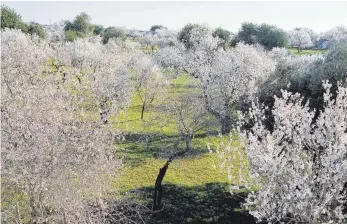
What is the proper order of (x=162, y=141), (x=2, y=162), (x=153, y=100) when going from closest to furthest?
(x=2, y=162) < (x=162, y=141) < (x=153, y=100)

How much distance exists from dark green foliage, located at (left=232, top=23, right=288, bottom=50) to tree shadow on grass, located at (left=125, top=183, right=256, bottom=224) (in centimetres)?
6840

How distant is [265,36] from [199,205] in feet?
244

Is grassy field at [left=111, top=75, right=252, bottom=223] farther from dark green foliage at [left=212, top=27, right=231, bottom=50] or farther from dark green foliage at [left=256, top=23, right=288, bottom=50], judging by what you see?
dark green foliage at [left=212, top=27, right=231, bottom=50]

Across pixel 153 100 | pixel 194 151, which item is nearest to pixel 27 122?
pixel 194 151

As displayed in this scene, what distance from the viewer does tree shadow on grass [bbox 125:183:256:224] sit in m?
21.7

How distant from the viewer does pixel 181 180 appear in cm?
2748

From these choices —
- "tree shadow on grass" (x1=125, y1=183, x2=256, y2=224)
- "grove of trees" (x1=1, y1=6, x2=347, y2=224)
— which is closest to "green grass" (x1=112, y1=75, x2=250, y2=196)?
"tree shadow on grass" (x1=125, y1=183, x2=256, y2=224)

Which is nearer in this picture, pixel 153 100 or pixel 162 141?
pixel 162 141

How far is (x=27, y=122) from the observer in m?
15.6

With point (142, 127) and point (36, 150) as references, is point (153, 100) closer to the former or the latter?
point (142, 127)

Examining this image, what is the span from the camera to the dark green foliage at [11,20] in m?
79.6

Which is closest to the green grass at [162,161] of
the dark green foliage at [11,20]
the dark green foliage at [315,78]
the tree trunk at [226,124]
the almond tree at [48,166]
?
the tree trunk at [226,124]

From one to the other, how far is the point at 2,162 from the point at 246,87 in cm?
2599

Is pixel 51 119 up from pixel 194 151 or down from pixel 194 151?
up
